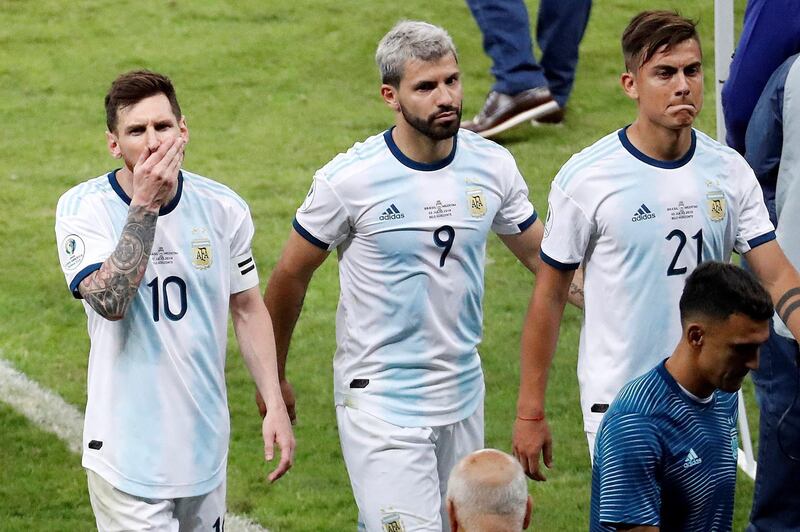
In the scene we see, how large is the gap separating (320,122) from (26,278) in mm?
3132

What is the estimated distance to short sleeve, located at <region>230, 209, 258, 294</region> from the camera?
5027 mm

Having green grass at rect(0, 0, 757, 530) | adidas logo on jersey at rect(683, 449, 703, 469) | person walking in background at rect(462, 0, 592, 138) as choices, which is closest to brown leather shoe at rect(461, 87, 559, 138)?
person walking in background at rect(462, 0, 592, 138)

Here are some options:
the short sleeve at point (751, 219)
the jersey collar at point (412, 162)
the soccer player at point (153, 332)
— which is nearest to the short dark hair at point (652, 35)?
the short sleeve at point (751, 219)

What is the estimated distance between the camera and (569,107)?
485 inches

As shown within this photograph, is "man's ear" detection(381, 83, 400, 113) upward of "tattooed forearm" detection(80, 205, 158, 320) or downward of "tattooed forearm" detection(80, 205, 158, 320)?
upward

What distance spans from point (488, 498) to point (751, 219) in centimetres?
194

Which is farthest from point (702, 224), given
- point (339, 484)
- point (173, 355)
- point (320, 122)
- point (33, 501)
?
point (320, 122)

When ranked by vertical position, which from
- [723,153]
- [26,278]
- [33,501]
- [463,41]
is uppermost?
[463,41]

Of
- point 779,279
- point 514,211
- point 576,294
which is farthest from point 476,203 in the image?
point 779,279

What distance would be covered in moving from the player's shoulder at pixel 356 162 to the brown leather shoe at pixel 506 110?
5959mm

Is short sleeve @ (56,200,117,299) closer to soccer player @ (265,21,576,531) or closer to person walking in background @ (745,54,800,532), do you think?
soccer player @ (265,21,576,531)

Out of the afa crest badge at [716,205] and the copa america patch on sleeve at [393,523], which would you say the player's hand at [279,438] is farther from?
the afa crest badge at [716,205]

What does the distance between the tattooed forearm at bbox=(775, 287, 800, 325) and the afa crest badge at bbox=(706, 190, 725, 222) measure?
32 centimetres

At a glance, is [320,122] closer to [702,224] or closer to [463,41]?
[463,41]
